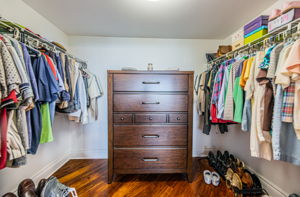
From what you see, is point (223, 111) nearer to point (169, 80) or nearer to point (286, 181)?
point (169, 80)

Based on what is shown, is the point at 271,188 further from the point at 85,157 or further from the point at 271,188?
the point at 85,157

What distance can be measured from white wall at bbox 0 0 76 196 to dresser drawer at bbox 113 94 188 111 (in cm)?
101

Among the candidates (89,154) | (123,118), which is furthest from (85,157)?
(123,118)

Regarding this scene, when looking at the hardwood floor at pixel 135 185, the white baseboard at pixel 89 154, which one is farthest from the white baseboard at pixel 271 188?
the white baseboard at pixel 89 154

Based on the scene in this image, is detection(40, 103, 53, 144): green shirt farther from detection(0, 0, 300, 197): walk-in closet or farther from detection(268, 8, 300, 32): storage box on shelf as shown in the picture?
detection(268, 8, 300, 32): storage box on shelf

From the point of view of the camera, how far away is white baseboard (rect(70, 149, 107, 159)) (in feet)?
6.39

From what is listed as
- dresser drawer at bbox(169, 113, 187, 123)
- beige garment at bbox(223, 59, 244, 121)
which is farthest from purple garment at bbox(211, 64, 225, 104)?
dresser drawer at bbox(169, 113, 187, 123)

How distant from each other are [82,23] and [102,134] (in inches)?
60.9

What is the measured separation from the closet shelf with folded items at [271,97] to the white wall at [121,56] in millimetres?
973

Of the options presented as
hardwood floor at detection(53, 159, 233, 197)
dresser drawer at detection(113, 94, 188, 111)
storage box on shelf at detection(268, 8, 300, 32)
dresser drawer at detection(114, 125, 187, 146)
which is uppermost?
storage box on shelf at detection(268, 8, 300, 32)

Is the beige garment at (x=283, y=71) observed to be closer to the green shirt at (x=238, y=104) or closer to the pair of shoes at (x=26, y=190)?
the green shirt at (x=238, y=104)

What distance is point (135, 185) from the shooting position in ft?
4.48

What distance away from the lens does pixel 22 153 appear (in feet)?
2.28

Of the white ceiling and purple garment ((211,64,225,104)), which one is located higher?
the white ceiling
